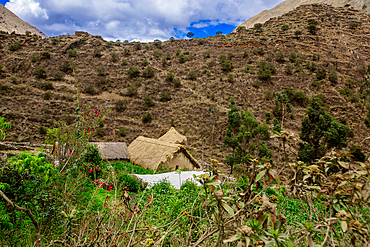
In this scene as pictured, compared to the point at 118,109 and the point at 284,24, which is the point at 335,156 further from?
the point at 284,24

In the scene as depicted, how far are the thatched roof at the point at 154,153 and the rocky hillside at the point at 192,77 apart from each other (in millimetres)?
4313

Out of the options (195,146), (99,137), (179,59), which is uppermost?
(179,59)

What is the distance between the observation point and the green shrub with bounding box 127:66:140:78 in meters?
26.3

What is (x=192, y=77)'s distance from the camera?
2533 cm

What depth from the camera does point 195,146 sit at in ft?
60.6

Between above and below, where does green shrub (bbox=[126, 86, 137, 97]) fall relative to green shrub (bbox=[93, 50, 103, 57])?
below

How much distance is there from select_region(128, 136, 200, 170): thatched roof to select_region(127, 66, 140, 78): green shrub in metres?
14.3

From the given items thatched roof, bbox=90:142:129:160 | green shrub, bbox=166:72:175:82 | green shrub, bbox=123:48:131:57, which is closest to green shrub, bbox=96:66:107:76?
green shrub, bbox=123:48:131:57

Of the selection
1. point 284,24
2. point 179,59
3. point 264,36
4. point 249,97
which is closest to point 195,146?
point 249,97

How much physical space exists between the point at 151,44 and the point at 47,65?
47.3ft

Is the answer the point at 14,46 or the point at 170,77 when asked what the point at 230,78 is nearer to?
the point at 170,77

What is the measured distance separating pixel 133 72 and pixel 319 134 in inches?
822

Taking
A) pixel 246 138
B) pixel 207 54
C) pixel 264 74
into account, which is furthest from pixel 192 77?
pixel 246 138

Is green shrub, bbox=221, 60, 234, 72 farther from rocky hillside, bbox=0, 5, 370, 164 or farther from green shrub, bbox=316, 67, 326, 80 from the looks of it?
green shrub, bbox=316, 67, 326, 80
